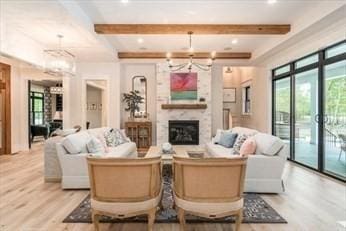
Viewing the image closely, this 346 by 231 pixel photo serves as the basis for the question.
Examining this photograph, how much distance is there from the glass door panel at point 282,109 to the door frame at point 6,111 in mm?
7853

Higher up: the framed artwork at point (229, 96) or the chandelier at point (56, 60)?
the chandelier at point (56, 60)

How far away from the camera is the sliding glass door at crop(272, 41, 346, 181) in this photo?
5250mm

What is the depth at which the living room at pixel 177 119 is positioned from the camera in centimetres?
278

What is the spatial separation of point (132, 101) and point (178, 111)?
1522mm

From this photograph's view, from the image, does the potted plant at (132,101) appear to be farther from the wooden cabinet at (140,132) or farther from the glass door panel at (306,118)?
the glass door panel at (306,118)

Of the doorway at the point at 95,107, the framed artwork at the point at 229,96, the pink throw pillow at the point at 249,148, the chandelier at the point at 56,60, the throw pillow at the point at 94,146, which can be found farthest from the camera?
the doorway at the point at 95,107

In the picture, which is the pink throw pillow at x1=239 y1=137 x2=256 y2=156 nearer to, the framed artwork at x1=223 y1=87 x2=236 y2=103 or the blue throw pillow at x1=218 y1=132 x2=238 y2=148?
the blue throw pillow at x1=218 y1=132 x2=238 y2=148

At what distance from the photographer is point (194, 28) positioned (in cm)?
572

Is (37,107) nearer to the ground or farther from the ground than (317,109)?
farther from the ground

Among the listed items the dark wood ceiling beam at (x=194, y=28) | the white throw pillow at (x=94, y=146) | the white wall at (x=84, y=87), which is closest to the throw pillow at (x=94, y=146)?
the white throw pillow at (x=94, y=146)

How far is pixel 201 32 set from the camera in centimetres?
582

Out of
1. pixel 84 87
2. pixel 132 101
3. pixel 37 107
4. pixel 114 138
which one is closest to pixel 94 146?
pixel 114 138

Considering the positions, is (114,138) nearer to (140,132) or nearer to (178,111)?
(140,132)

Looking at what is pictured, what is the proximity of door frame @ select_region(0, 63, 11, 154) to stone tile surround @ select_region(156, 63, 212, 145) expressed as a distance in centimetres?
442
